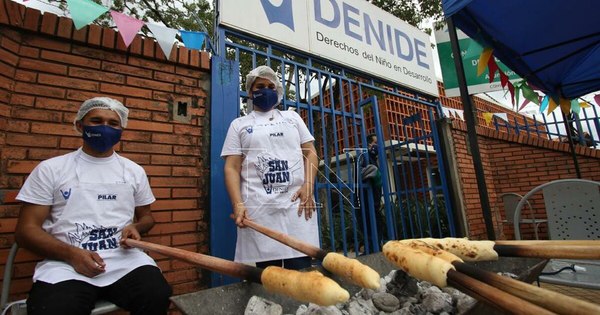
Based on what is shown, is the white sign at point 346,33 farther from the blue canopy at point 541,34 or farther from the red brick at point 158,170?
the red brick at point 158,170

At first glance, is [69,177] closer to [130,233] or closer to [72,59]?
[130,233]

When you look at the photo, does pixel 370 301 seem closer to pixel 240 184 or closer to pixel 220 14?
pixel 240 184

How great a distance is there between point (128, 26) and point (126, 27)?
0.02m

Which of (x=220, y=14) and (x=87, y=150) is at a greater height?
(x=220, y=14)

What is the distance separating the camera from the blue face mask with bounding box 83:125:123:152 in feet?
5.72

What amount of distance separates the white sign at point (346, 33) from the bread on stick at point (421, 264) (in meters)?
2.48

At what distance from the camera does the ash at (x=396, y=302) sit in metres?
1.09

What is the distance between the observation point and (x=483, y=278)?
81cm

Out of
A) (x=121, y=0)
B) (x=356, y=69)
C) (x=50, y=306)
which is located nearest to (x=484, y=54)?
(x=356, y=69)

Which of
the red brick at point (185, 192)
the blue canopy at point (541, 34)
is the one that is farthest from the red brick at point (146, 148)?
the blue canopy at point (541, 34)

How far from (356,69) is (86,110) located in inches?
113

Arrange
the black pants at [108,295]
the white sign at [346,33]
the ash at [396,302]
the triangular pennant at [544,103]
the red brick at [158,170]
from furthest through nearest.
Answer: the triangular pennant at [544,103] → the white sign at [346,33] → the red brick at [158,170] → the black pants at [108,295] → the ash at [396,302]

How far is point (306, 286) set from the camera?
0.83 m

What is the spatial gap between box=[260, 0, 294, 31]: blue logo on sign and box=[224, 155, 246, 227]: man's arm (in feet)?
5.73
